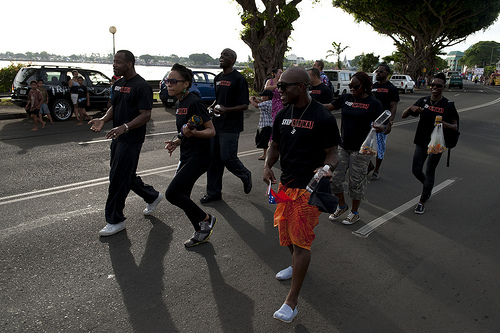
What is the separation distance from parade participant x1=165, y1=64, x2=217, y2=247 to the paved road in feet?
1.11

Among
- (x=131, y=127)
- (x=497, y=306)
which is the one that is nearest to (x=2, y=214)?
(x=131, y=127)

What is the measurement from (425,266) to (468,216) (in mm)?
1913

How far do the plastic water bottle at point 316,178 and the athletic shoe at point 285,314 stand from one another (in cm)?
93

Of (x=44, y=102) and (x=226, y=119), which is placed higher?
(x=226, y=119)

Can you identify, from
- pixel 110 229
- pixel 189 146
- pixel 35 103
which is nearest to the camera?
pixel 189 146

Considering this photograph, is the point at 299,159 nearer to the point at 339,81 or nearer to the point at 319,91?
the point at 319,91

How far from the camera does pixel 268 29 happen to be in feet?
72.9

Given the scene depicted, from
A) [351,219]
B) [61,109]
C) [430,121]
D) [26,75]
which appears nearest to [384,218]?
[351,219]

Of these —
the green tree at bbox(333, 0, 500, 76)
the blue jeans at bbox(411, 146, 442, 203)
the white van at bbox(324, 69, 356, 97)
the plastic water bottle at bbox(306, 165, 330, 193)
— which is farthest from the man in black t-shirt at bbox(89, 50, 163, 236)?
the green tree at bbox(333, 0, 500, 76)

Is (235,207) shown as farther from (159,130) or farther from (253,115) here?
(253,115)

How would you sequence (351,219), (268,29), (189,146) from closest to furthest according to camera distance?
(189,146) → (351,219) → (268,29)

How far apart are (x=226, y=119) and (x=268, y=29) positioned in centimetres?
1845

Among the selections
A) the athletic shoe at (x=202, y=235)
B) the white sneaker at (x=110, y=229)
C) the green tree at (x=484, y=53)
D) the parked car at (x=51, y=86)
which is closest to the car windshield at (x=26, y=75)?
the parked car at (x=51, y=86)

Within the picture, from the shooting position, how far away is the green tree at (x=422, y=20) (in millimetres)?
40219
